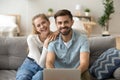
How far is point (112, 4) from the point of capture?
7109 millimetres

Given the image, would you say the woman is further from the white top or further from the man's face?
the man's face

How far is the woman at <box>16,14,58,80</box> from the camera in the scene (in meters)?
2.10

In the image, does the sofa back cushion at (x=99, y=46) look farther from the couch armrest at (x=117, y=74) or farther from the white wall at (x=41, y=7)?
the white wall at (x=41, y=7)

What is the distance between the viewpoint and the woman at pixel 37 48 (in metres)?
2.10

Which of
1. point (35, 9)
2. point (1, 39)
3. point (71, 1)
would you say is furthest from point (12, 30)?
point (1, 39)

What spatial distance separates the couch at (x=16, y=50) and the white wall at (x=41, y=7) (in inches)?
184

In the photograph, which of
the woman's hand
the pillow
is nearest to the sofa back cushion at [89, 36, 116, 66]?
Answer: the pillow

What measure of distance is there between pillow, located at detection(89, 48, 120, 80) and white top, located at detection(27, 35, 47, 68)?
467 millimetres

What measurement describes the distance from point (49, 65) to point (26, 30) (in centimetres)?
530

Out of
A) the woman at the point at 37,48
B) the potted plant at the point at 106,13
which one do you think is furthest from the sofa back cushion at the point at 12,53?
the potted plant at the point at 106,13

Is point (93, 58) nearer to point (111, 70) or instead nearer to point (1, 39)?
point (111, 70)

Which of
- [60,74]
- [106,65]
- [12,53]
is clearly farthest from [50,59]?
[60,74]

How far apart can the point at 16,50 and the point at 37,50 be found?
34 cm

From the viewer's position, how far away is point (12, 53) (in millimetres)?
2438
